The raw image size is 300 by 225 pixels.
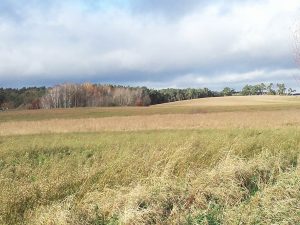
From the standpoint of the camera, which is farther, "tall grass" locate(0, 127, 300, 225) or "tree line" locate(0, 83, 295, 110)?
"tree line" locate(0, 83, 295, 110)

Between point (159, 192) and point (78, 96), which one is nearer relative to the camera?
point (159, 192)

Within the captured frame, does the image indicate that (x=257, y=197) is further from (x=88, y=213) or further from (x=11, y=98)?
(x=11, y=98)

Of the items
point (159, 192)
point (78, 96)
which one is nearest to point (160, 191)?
point (159, 192)

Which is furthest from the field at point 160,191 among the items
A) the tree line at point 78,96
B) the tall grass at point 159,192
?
the tree line at point 78,96

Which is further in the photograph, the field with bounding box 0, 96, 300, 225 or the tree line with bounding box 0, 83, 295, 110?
the tree line with bounding box 0, 83, 295, 110

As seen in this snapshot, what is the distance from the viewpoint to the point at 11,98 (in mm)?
152875

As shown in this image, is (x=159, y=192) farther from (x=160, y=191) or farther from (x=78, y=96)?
(x=78, y=96)

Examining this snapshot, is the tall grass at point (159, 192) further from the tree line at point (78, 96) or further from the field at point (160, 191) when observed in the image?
the tree line at point (78, 96)

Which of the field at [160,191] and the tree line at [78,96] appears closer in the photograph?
the field at [160,191]

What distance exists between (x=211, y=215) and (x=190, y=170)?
11.2 feet

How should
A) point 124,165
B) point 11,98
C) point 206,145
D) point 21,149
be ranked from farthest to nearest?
point 11,98 < point 21,149 < point 206,145 < point 124,165

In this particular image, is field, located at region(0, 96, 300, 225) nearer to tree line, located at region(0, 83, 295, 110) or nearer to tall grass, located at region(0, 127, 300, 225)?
tall grass, located at region(0, 127, 300, 225)

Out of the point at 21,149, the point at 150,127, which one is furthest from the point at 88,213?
the point at 150,127

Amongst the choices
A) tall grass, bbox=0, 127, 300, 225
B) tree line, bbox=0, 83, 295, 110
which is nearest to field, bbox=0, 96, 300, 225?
tall grass, bbox=0, 127, 300, 225
